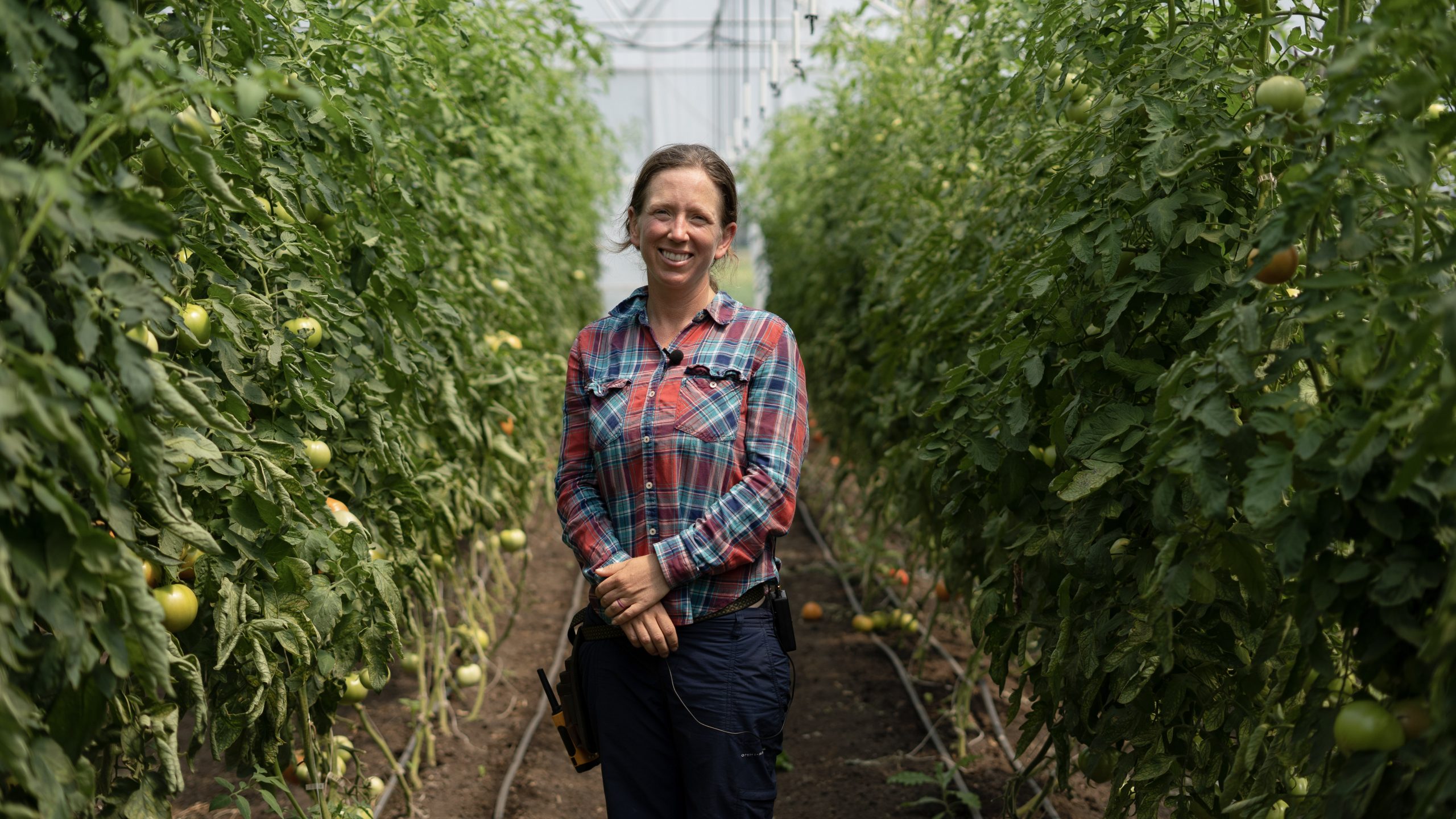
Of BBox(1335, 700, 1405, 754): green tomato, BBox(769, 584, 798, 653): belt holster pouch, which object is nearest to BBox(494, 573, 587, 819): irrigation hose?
BBox(769, 584, 798, 653): belt holster pouch

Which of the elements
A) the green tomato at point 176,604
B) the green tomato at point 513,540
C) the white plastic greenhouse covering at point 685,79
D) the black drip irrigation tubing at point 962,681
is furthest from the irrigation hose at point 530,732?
the white plastic greenhouse covering at point 685,79

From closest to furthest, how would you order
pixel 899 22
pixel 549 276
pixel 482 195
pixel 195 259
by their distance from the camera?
pixel 195 259, pixel 482 195, pixel 899 22, pixel 549 276

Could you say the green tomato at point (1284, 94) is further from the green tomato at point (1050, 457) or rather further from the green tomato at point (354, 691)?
the green tomato at point (354, 691)

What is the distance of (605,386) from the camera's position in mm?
1712

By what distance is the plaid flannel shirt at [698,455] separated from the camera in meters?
1.61

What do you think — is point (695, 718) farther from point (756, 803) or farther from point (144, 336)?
point (144, 336)

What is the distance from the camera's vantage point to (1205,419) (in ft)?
3.67

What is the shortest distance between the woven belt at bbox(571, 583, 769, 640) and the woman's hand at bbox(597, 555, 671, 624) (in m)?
0.05

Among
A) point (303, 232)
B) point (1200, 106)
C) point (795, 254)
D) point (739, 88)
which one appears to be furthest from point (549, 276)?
point (739, 88)

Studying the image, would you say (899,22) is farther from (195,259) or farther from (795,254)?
(195,259)

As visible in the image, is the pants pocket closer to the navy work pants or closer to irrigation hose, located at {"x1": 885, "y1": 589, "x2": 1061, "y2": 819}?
the navy work pants

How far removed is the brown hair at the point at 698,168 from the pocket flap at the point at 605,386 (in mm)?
217

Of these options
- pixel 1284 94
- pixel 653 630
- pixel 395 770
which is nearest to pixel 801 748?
pixel 395 770

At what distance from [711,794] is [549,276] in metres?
3.49
